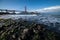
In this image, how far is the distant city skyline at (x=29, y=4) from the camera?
7.12 feet

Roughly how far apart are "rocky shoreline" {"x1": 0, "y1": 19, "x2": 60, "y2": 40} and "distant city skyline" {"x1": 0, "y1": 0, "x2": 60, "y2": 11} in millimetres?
328

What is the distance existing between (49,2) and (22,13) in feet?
2.14

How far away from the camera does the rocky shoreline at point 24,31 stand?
2.08 m

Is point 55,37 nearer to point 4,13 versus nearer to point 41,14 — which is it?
point 41,14

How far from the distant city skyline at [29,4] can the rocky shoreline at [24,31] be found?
328 mm

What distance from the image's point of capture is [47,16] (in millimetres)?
2189

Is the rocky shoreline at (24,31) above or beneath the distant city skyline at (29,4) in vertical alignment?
beneath

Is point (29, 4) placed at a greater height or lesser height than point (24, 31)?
greater

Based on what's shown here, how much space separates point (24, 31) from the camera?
2.16 meters

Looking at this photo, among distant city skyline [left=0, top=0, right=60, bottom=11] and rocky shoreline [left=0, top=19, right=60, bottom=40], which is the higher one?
distant city skyline [left=0, top=0, right=60, bottom=11]

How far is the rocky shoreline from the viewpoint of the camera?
2084 millimetres

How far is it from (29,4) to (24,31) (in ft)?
2.02

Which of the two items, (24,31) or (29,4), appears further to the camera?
(29,4)

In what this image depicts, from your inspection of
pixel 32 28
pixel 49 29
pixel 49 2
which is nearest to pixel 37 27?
pixel 32 28
